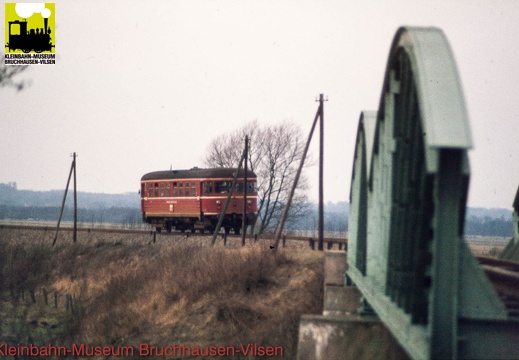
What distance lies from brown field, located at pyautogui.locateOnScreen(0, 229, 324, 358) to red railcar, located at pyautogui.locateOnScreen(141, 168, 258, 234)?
12.4 feet

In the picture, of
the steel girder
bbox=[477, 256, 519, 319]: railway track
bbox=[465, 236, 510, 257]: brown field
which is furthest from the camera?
bbox=[465, 236, 510, 257]: brown field

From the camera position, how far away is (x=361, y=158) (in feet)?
29.5

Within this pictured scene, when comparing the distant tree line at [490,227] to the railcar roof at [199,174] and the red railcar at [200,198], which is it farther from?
the railcar roof at [199,174]

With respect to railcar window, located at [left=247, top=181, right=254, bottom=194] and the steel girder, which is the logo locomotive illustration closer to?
the steel girder

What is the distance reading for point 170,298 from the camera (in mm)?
18641

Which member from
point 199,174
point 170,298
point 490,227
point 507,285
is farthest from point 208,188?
point 490,227

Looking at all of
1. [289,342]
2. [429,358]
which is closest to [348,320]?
[429,358]

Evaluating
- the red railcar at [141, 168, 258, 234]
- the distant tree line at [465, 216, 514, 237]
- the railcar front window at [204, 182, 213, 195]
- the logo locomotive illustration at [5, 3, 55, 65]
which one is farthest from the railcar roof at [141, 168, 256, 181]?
the distant tree line at [465, 216, 514, 237]

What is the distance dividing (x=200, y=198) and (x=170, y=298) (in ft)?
46.1

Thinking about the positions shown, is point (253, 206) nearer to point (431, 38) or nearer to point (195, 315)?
point (195, 315)

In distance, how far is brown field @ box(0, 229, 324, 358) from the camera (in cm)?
1575

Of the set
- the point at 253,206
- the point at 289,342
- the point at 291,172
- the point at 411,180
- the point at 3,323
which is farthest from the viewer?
the point at 291,172

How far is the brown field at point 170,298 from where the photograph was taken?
15.8 metres

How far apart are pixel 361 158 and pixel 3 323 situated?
1786 cm
